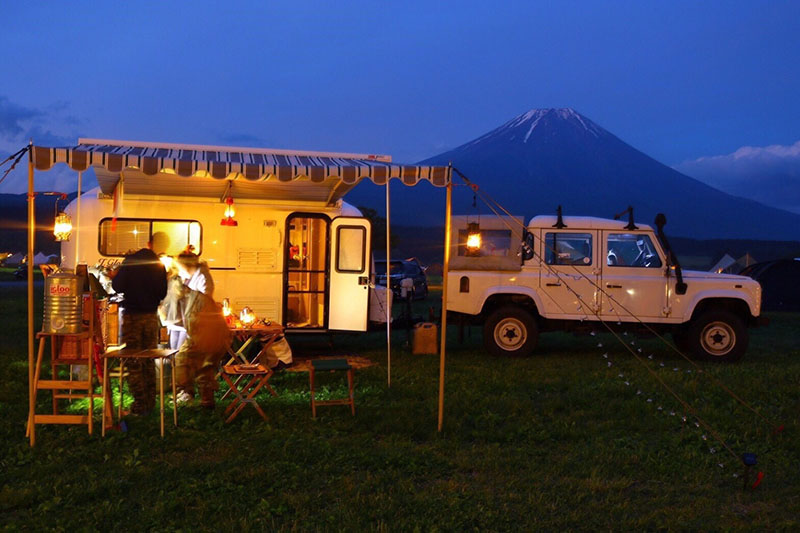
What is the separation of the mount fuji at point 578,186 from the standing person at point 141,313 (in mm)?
107707

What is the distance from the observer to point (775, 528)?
14.3 feet

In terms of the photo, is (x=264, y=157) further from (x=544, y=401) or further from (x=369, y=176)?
(x=544, y=401)

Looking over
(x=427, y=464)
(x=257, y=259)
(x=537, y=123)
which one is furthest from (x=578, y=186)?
(x=427, y=464)

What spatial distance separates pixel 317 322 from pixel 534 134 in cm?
12353

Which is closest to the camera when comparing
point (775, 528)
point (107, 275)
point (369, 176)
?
point (775, 528)

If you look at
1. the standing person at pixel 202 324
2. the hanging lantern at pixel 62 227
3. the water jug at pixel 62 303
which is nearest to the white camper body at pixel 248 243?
the hanging lantern at pixel 62 227

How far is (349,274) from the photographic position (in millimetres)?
10367

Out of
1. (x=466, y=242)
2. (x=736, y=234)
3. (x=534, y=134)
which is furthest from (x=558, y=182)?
(x=466, y=242)

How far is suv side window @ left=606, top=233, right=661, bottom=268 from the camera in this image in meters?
10.2

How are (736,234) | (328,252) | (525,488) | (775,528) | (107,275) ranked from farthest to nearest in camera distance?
(736,234), (328,252), (107,275), (525,488), (775,528)

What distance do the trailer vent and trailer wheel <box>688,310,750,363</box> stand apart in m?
5.90

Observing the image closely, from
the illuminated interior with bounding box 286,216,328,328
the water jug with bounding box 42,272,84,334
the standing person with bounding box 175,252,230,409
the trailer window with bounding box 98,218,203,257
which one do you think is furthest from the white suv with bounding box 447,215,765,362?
the water jug with bounding box 42,272,84,334

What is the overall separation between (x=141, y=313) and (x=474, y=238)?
5.04 m

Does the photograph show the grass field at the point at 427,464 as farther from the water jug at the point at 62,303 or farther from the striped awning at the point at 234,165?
the striped awning at the point at 234,165
